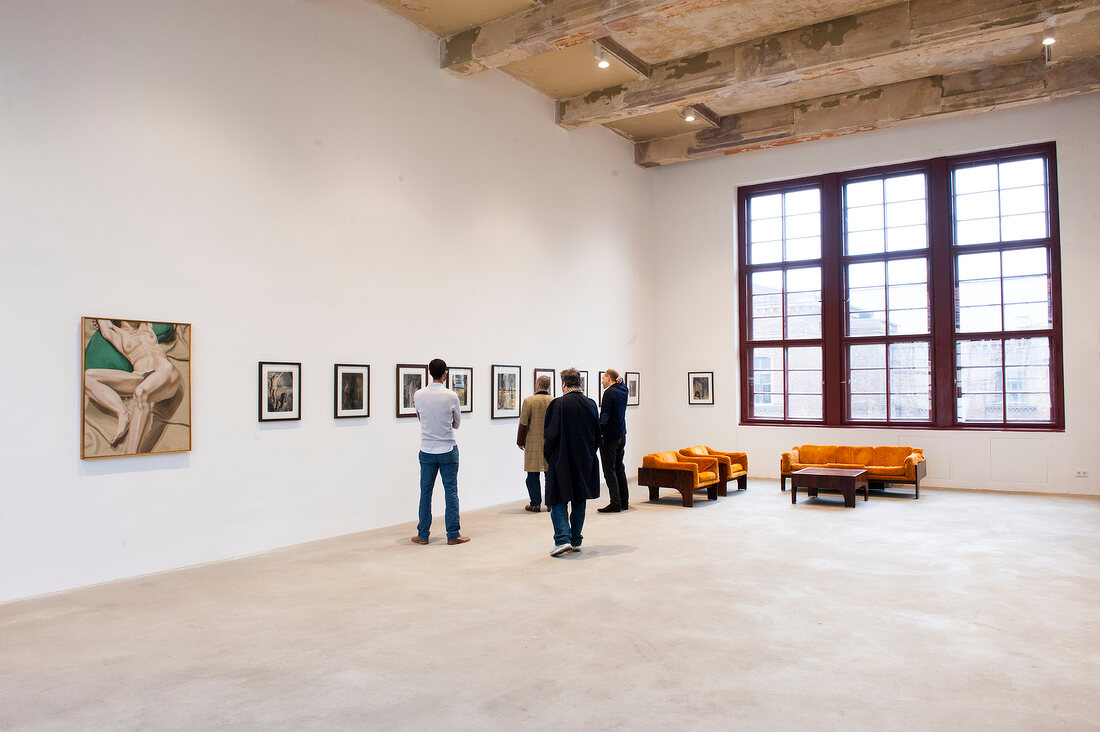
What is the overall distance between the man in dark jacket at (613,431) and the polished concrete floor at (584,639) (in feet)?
6.57

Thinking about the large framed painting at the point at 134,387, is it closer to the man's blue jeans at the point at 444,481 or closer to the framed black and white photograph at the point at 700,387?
the man's blue jeans at the point at 444,481

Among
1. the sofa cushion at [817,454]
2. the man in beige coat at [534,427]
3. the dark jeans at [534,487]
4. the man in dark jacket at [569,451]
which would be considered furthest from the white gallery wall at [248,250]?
the sofa cushion at [817,454]

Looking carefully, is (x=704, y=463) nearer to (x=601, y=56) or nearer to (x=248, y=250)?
(x=601, y=56)

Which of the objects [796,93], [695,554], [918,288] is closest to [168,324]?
[695,554]

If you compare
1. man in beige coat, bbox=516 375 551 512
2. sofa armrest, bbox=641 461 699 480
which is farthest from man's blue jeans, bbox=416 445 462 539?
sofa armrest, bbox=641 461 699 480

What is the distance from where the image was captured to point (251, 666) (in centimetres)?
429

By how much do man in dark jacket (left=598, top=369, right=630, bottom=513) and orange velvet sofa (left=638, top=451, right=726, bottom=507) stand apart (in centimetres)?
74

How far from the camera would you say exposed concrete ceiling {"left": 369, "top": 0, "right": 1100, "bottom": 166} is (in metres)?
8.66

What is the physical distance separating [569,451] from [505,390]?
12.3 feet

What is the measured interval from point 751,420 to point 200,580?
32.2 ft

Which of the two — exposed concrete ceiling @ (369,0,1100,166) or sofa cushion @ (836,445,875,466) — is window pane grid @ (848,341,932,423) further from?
exposed concrete ceiling @ (369,0,1100,166)

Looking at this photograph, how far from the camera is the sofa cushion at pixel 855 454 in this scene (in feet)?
38.0

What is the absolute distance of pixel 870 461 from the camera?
11.6 metres

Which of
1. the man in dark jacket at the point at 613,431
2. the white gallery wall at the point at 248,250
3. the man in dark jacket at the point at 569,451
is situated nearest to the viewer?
the white gallery wall at the point at 248,250
